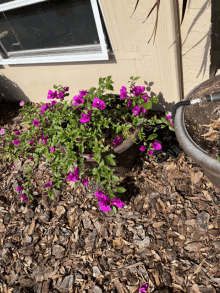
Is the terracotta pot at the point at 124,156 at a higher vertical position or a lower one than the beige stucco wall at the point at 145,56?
lower

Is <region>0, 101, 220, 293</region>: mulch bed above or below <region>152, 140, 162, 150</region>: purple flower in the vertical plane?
below

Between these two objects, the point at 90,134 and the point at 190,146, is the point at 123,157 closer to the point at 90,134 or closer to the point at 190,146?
the point at 90,134

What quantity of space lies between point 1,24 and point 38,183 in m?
2.35

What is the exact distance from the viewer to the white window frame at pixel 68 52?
2.45 metres

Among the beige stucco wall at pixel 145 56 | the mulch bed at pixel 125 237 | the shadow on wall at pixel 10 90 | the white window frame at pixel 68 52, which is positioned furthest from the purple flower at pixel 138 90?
the shadow on wall at pixel 10 90

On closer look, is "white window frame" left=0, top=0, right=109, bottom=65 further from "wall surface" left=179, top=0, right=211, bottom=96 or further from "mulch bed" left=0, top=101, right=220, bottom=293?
"mulch bed" left=0, top=101, right=220, bottom=293

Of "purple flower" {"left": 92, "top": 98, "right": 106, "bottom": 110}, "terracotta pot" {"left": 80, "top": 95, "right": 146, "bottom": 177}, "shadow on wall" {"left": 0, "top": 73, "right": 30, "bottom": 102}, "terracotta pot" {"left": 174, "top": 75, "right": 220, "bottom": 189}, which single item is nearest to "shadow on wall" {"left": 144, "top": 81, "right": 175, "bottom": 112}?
"terracotta pot" {"left": 80, "top": 95, "right": 146, "bottom": 177}

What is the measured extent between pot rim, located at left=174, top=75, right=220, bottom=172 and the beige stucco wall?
23.5 inches

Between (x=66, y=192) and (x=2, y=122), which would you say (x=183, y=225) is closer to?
(x=66, y=192)

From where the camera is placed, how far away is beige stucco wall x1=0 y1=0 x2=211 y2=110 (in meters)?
1.96

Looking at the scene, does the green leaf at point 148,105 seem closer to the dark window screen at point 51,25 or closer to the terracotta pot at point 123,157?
the terracotta pot at point 123,157

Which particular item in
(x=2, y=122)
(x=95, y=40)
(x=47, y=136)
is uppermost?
(x=95, y=40)

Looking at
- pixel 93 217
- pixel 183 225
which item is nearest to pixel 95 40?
pixel 93 217

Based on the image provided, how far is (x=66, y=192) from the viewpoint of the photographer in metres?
2.54
